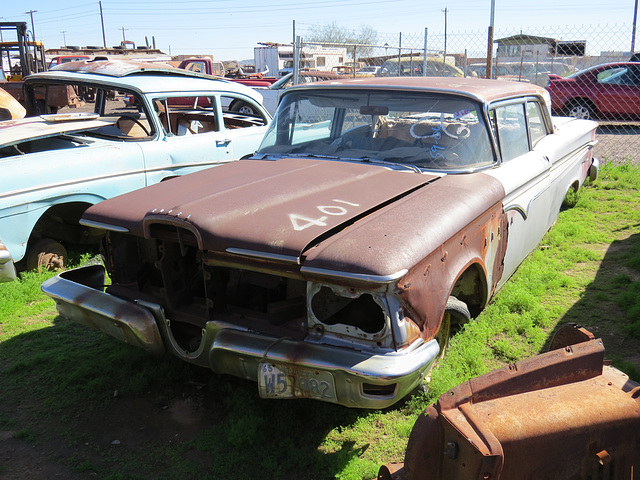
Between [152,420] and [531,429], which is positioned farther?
[152,420]

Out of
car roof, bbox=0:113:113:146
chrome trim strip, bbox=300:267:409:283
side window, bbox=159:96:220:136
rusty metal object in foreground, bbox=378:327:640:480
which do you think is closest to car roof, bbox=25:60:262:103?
side window, bbox=159:96:220:136

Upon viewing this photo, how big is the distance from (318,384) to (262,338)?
0.35m

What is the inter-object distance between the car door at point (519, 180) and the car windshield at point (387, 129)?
0.21m

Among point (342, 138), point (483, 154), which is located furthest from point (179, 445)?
point (483, 154)

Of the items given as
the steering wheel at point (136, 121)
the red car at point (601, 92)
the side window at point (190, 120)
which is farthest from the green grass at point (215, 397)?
the red car at point (601, 92)

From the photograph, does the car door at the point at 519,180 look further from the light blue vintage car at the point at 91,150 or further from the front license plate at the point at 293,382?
the light blue vintage car at the point at 91,150

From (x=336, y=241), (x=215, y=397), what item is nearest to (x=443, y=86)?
(x=336, y=241)

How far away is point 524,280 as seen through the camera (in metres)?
4.70

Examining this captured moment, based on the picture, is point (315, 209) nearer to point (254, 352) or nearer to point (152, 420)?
point (254, 352)

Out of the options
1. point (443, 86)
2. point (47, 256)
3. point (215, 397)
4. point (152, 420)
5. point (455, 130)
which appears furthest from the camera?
point (47, 256)

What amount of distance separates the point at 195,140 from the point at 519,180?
3.48 meters

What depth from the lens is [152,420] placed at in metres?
3.12

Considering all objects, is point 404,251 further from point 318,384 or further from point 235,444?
point 235,444

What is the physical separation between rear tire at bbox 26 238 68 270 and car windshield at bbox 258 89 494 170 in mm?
2313
